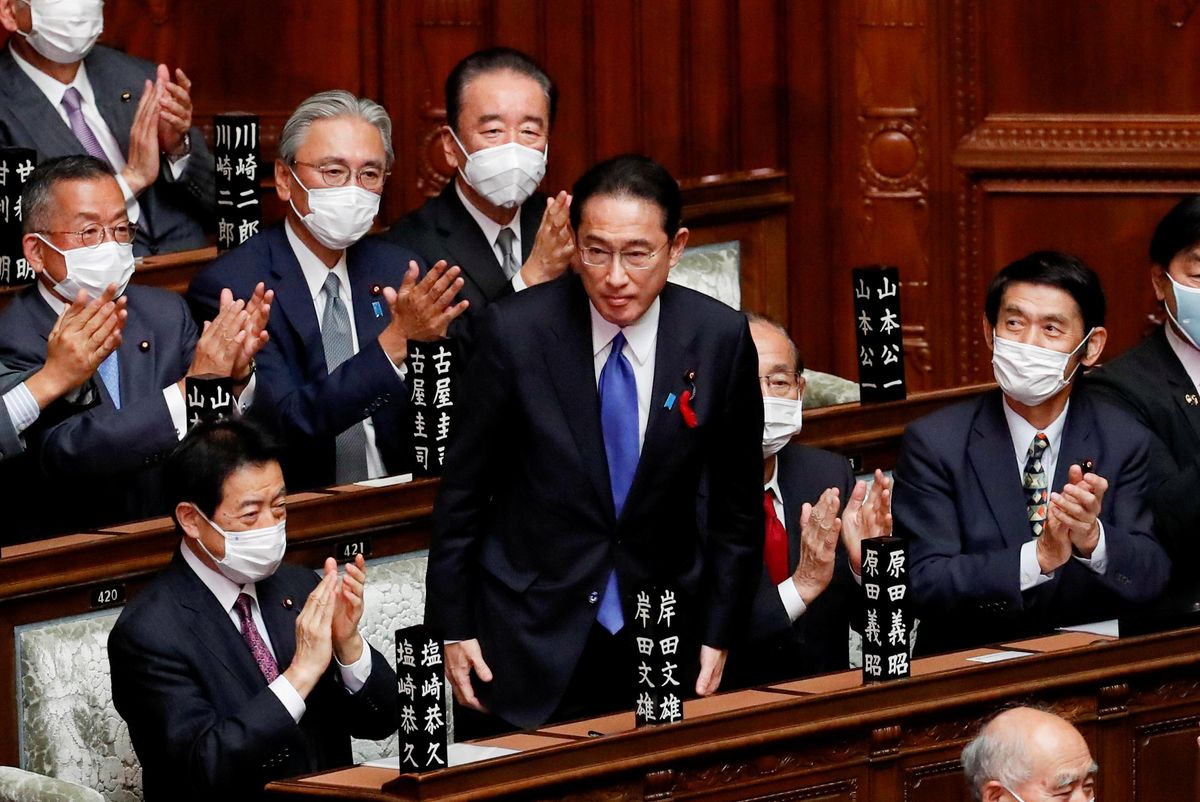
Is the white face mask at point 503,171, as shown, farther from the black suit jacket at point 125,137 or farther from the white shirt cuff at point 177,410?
the white shirt cuff at point 177,410

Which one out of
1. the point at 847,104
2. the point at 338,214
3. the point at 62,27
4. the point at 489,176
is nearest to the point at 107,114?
the point at 62,27

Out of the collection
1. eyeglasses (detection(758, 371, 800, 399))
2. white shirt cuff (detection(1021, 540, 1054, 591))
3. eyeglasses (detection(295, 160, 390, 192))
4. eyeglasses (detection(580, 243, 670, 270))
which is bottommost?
white shirt cuff (detection(1021, 540, 1054, 591))

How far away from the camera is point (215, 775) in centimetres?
346

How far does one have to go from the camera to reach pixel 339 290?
14.7 ft

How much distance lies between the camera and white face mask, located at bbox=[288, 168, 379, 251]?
4434 mm

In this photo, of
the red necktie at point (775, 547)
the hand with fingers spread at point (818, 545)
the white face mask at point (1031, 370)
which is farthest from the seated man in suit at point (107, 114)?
the white face mask at point (1031, 370)

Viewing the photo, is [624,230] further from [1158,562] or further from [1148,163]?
[1148,163]

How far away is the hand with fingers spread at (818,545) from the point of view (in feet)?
12.9

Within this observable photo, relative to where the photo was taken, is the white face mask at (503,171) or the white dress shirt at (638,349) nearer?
the white dress shirt at (638,349)

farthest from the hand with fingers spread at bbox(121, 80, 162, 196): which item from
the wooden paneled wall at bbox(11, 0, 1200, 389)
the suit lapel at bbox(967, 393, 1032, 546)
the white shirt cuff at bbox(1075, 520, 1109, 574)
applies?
the white shirt cuff at bbox(1075, 520, 1109, 574)

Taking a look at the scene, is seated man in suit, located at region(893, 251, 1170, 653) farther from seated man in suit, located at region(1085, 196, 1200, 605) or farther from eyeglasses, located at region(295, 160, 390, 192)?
eyeglasses, located at region(295, 160, 390, 192)

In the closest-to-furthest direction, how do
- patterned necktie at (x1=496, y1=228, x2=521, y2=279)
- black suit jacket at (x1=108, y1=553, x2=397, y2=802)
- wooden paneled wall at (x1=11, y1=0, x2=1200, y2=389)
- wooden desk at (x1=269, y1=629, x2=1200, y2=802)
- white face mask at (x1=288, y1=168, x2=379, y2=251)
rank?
wooden desk at (x1=269, y1=629, x2=1200, y2=802) < black suit jacket at (x1=108, y1=553, x2=397, y2=802) < white face mask at (x1=288, y1=168, x2=379, y2=251) < patterned necktie at (x1=496, y1=228, x2=521, y2=279) < wooden paneled wall at (x1=11, y1=0, x2=1200, y2=389)

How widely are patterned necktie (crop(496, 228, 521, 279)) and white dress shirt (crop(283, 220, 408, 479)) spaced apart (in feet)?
1.17

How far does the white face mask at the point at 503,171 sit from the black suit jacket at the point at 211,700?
1.20m
